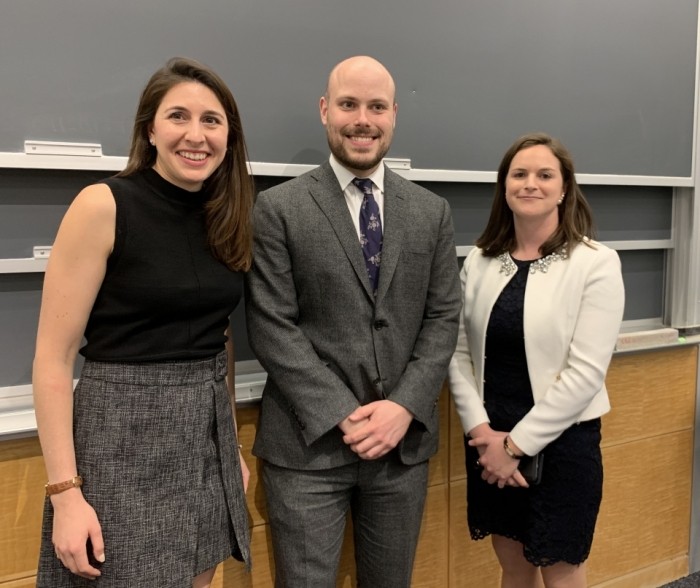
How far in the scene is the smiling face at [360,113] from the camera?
5.12 feet

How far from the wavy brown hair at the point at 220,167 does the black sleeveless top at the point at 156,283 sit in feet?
0.11

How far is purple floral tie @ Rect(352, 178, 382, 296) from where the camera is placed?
5.25 feet

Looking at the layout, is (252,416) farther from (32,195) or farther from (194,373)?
(32,195)

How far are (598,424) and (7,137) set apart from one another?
6.09 feet

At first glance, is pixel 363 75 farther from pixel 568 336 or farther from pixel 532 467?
pixel 532 467

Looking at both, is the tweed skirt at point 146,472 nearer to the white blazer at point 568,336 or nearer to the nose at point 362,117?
the nose at point 362,117

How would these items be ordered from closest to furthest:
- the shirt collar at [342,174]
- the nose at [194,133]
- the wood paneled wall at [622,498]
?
the nose at [194,133]
the shirt collar at [342,174]
the wood paneled wall at [622,498]

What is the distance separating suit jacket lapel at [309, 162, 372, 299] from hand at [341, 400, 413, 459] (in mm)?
296

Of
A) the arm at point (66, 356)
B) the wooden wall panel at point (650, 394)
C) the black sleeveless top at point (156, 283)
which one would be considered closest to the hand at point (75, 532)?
the arm at point (66, 356)

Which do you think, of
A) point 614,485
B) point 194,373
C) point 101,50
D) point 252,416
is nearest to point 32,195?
point 101,50

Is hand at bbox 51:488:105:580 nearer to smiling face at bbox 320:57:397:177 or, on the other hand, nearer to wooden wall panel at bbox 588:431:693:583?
smiling face at bbox 320:57:397:177

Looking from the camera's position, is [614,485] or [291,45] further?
[614,485]

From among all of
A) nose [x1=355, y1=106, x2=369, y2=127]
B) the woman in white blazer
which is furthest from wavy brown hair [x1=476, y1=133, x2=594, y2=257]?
nose [x1=355, y1=106, x2=369, y2=127]

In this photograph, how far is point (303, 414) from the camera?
1520 mm
